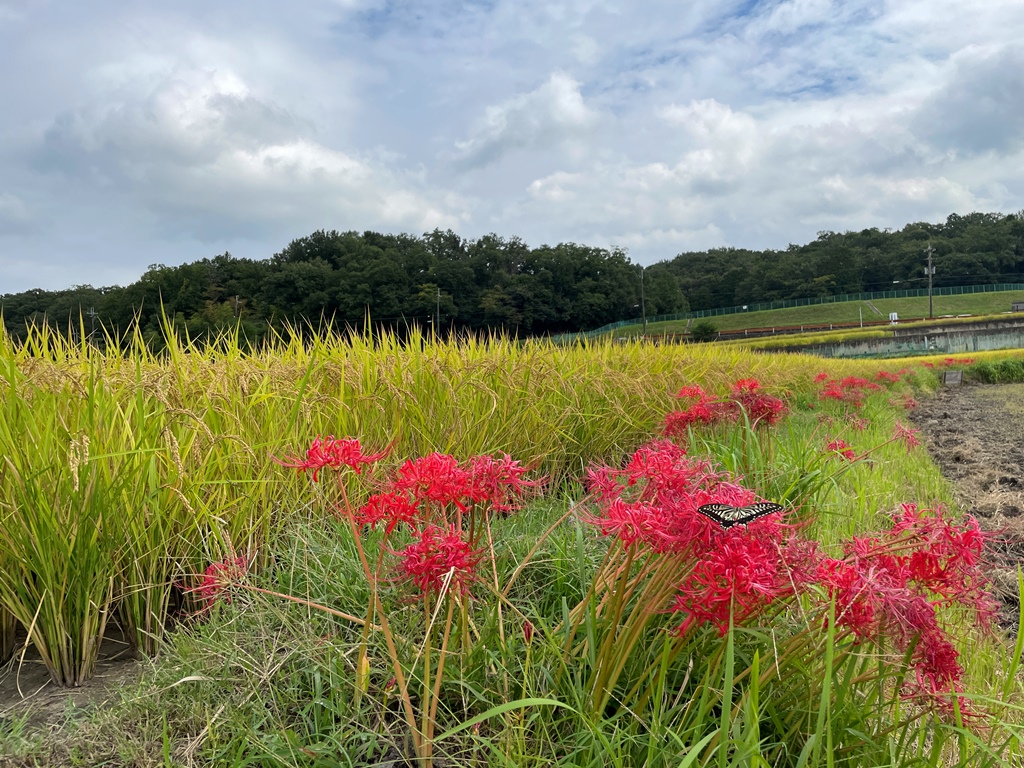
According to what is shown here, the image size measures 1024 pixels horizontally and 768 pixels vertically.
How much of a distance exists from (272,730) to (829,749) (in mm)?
1059

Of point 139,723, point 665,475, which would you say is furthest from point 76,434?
point 665,475

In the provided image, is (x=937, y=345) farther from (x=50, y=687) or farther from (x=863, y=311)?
(x=863, y=311)

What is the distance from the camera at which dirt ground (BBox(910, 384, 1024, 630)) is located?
2.63 metres

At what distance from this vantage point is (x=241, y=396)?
247 centimetres

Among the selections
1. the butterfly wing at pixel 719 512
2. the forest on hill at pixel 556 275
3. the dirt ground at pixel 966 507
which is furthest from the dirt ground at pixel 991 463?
the forest on hill at pixel 556 275

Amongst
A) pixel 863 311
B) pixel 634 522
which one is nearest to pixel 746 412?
pixel 634 522

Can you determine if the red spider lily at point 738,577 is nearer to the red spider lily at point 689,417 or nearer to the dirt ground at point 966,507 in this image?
the dirt ground at point 966,507

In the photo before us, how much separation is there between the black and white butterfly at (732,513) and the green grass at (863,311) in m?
48.6

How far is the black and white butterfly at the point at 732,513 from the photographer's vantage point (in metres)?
0.89

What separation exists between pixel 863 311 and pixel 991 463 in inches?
2137

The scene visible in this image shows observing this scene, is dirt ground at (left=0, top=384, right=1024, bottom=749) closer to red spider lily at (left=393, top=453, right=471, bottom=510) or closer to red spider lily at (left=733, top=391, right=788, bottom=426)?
red spider lily at (left=733, top=391, right=788, bottom=426)

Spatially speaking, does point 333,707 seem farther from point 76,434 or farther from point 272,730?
point 76,434

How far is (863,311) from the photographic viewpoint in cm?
5250

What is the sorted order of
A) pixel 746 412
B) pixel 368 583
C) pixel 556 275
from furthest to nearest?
pixel 556 275
pixel 746 412
pixel 368 583
